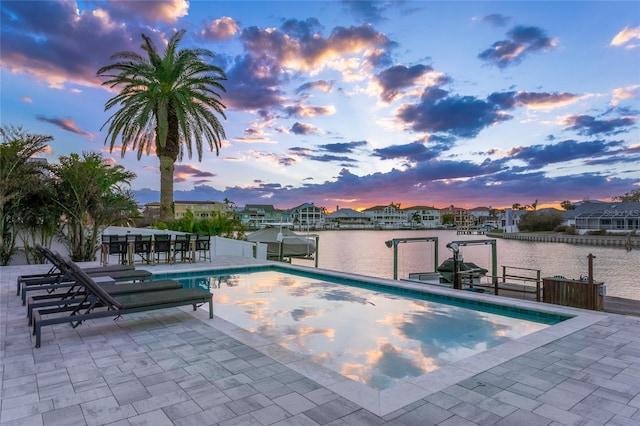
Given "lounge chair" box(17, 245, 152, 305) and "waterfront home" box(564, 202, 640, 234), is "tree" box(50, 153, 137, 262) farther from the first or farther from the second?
"waterfront home" box(564, 202, 640, 234)

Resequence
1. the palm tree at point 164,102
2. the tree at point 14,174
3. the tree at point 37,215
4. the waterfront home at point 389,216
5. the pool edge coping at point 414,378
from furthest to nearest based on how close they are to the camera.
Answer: the waterfront home at point 389,216 → the palm tree at point 164,102 → the tree at point 37,215 → the tree at point 14,174 → the pool edge coping at point 414,378

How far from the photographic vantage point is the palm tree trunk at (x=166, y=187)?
1759 centimetres

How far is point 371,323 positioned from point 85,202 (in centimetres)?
1050

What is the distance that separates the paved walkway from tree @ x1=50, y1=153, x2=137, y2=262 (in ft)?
27.1

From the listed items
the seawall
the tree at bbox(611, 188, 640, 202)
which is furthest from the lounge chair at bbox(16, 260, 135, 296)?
the tree at bbox(611, 188, 640, 202)

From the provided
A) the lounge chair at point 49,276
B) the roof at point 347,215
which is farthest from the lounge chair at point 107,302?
the roof at point 347,215

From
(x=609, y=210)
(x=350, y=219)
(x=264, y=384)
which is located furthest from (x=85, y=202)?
(x=350, y=219)

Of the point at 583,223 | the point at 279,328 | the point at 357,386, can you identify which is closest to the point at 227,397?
the point at 357,386

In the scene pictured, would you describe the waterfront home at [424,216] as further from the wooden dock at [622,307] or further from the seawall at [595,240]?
the wooden dock at [622,307]

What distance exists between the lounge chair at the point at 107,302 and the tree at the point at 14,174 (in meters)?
7.38

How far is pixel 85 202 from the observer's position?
12.1 metres

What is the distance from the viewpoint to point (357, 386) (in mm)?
3293

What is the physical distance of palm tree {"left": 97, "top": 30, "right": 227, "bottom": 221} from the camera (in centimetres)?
1602

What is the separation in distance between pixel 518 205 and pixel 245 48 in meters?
118
